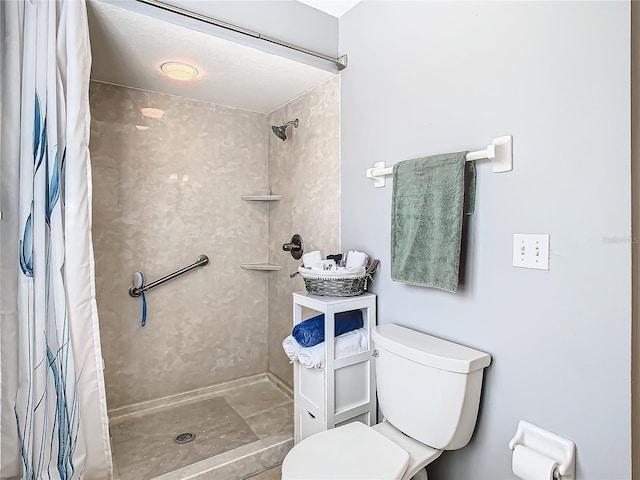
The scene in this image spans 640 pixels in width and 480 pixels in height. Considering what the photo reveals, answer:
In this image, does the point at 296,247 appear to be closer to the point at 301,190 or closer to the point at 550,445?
the point at 301,190

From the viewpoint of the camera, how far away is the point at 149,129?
7.74ft

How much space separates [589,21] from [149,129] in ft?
7.55

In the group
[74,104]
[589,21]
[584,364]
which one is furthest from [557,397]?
[74,104]

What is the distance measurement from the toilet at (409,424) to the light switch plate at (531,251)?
1.20ft

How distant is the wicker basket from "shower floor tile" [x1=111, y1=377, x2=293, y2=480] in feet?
2.88

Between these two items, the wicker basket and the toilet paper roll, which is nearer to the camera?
the toilet paper roll

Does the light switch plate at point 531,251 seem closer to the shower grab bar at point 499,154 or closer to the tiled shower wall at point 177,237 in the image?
the shower grab bar at point 499,154

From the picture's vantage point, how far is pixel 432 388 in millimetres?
1303

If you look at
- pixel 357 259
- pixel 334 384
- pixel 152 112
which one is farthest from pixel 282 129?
pixel 334 384

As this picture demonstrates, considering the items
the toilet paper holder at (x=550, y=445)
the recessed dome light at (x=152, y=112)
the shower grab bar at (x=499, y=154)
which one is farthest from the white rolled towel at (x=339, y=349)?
the recessed dome light at (x=152, y=112)

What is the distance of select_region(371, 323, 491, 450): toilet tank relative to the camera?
4.14 feet

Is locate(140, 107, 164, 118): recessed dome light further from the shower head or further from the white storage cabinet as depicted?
the white storage cabinet

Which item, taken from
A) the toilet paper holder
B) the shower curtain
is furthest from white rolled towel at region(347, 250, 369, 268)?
the shower curtain

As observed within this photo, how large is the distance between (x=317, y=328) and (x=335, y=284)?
0.72 feet
